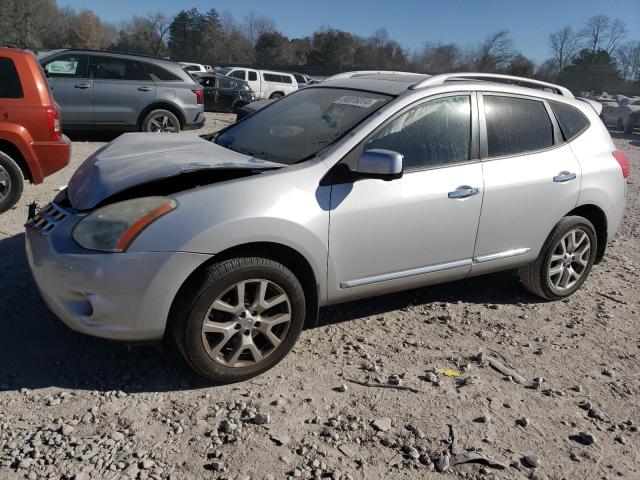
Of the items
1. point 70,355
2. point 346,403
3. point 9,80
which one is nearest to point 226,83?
point 9,80

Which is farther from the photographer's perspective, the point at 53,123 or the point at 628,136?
the point at 628,136

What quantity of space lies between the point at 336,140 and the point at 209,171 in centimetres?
81

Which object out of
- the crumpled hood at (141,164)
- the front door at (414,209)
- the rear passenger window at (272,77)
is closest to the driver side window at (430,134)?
the front door at (414,209)

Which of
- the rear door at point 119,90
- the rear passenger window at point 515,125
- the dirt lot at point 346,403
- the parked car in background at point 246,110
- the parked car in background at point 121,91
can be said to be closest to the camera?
the dirt lot at point 346,403

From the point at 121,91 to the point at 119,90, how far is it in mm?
38

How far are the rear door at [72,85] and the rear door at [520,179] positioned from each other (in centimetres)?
833

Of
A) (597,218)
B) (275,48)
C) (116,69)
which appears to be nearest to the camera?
(597,218)

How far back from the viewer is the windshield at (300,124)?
365cm

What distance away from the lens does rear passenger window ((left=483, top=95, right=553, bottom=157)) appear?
404 centimetres

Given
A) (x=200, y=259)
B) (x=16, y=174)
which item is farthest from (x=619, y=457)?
(x=16, y=174)

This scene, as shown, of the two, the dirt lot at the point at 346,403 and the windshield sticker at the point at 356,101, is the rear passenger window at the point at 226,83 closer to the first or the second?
the dirt lot at the point at 346,403

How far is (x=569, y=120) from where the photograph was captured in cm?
453

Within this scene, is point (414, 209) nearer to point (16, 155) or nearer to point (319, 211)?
point (319, 211)

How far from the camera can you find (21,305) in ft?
12.6
